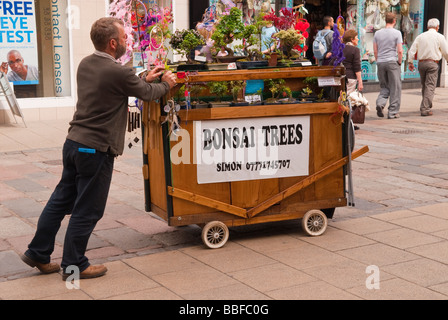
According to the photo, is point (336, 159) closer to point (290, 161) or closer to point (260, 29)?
point (290, 161)

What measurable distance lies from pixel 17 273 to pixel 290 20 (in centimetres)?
302

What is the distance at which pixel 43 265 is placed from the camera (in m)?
4.89

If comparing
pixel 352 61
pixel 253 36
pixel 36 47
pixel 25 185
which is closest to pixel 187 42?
pixel 253 36

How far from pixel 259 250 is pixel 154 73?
157 cm

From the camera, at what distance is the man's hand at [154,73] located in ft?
16.6

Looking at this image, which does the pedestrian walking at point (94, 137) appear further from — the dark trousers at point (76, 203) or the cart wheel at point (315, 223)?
the cart wheel at point (315, 223)

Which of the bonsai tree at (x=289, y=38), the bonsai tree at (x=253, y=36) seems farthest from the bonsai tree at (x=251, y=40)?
the bonsai tree at (x=289, y=38)

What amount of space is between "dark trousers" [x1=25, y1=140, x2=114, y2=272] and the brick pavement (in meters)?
0.21

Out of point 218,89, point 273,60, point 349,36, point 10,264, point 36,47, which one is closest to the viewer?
point 10,264

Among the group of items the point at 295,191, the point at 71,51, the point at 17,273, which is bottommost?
the point at 17,273

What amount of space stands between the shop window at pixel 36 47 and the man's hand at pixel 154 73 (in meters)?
7.98

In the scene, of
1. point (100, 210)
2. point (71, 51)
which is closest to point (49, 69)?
point (71, 51)

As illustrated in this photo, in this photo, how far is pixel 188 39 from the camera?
18.6ft

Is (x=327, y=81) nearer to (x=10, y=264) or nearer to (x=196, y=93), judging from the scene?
(x=196, y=93)
